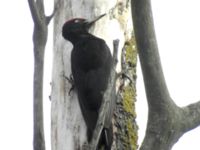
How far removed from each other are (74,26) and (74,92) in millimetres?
507

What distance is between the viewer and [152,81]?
8.48ft

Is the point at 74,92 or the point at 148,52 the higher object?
the point at 148,52

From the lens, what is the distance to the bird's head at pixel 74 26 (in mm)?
3713

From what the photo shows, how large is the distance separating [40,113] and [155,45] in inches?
22.5

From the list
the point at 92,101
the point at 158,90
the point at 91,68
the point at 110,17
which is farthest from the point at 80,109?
the point at 158,90

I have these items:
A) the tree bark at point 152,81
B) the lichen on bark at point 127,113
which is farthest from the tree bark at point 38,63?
the lichen on bark at point 127,113

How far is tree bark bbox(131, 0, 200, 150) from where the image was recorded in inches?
101

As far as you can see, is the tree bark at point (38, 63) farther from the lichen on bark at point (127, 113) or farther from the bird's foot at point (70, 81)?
the lichen on bark at point (127, 113)

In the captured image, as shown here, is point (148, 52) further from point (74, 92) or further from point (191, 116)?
point (74, 92)

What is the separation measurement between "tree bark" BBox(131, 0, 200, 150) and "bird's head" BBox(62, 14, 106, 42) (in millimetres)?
1144

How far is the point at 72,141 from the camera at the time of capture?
3383 mm

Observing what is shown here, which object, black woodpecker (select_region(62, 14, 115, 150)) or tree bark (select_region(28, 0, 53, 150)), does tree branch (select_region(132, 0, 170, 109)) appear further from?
black woodpecker (select_region(62, 14, 115, 150))

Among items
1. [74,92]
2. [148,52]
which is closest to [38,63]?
[148,52]

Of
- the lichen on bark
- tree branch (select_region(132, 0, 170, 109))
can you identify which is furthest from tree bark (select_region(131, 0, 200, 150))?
the lichen on bark
